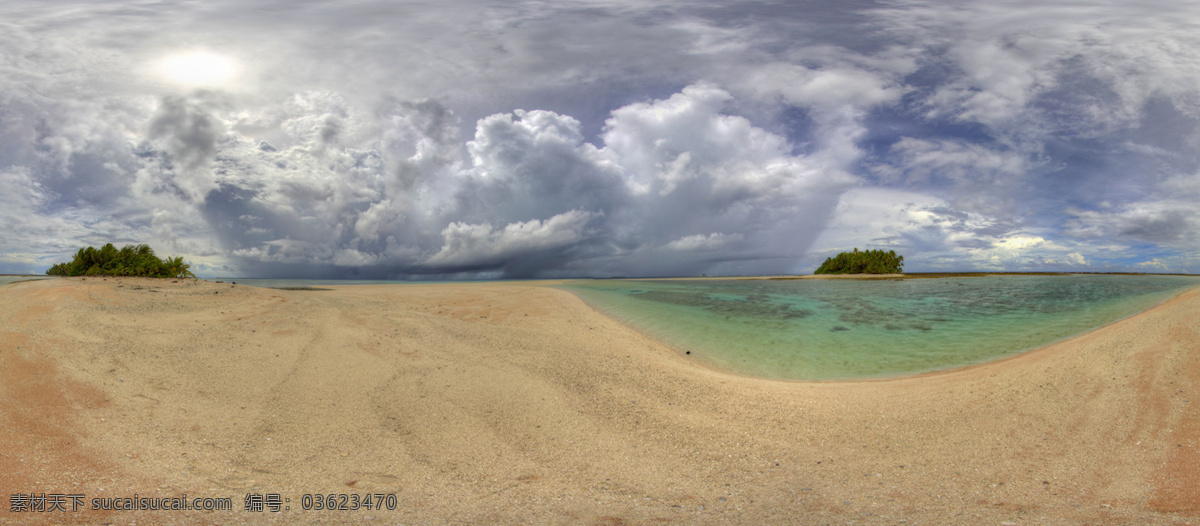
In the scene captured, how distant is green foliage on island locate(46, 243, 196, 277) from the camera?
1430 centimetres

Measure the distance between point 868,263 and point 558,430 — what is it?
64795mm

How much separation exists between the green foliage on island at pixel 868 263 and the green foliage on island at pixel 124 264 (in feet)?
216

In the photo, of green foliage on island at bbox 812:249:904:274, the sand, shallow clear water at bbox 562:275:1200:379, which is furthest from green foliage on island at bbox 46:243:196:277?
green foliage on island at bbox 812:249:904:274

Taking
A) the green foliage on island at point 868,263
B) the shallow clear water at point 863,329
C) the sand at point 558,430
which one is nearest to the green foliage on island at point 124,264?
the sand at point 558,430

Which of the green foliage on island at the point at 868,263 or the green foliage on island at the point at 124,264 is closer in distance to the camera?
the green foliage on island at the point at 124,264

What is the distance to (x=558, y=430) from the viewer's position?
533 centimetres

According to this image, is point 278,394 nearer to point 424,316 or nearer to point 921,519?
point 424,316

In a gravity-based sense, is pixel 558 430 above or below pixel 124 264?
below

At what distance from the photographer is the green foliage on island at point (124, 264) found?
14.3 meters

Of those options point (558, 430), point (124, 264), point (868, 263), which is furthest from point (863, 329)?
point (868, 263)

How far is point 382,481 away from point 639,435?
274 cm

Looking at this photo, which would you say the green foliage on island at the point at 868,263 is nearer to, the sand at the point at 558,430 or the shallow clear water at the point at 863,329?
the shallow clear water at the point at 863,329

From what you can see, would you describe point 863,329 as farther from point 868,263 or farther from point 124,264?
point 868,263

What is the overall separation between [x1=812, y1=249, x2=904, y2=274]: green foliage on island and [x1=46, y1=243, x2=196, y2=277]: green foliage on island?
2591 inches
